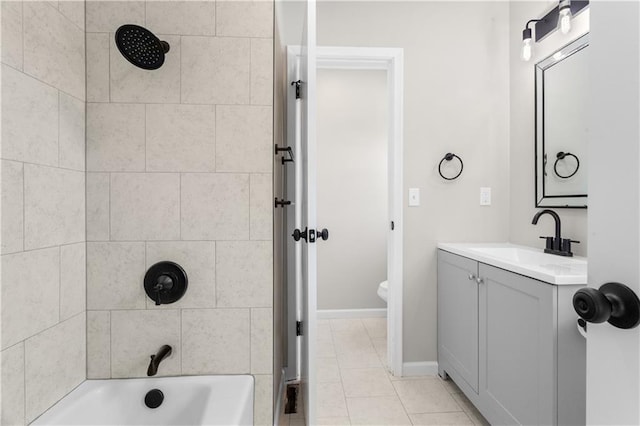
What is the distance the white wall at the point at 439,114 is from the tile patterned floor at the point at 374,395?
23 centimetres

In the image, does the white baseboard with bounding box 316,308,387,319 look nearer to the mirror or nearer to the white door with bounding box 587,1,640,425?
the mirror

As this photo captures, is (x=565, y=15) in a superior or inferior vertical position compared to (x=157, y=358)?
superior

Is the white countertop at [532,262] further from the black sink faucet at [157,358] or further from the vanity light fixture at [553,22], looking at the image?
the black sink faucet at [157,358]

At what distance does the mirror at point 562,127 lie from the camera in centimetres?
166

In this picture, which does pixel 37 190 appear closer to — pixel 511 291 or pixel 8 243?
pixel 8 243

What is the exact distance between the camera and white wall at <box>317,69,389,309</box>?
3.36 metres

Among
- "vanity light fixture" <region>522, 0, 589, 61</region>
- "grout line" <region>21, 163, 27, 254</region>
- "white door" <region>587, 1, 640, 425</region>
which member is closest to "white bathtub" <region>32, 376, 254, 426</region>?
"grout line" <region>21, 163, 27, 254</region>

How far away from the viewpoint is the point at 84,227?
123cm

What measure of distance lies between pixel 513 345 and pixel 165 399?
1.43m

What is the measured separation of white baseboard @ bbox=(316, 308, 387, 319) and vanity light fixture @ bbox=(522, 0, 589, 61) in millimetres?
2488

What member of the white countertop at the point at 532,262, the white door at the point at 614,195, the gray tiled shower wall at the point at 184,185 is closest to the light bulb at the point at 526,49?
the white countertop at the point at 532,262

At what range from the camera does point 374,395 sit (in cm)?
198

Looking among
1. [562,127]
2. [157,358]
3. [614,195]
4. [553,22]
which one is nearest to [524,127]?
[562,127]

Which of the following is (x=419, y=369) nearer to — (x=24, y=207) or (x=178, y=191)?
(x=178, y=191)
